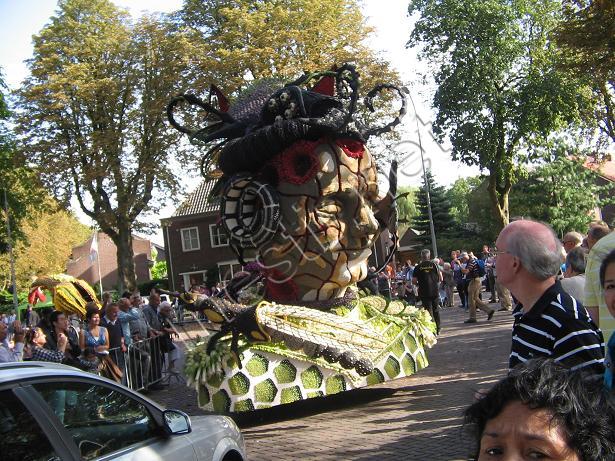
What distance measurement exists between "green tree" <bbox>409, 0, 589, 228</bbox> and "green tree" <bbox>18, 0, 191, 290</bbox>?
10.9 metres

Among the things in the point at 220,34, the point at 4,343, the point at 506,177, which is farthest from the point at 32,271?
the point at 4,343

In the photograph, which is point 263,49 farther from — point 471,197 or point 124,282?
point 471,197

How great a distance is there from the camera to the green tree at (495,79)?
23266 mm

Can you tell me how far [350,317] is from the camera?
9.13 meters

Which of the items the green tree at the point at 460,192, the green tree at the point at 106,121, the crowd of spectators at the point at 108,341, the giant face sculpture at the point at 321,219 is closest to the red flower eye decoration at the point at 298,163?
the giant face sculpture at the point at 321,219

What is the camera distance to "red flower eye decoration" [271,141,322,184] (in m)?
8.68

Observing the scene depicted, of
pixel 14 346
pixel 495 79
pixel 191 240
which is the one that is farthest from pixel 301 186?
pixel 191 240

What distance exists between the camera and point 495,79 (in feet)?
77.7

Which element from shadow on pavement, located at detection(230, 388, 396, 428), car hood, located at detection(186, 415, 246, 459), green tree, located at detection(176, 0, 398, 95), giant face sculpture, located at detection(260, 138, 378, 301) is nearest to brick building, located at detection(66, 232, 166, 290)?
green tree, located at detection(176, 0, 398, 95)

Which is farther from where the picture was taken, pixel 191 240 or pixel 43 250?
pixel 43 250

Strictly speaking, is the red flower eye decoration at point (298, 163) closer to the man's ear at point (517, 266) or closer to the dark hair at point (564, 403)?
the man's ear at point (517, 266)

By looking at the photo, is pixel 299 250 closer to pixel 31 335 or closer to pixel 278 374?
pixel 278 374

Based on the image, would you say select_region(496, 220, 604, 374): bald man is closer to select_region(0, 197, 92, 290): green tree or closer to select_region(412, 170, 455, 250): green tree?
select_region(412, 170, 455, 250): green tree

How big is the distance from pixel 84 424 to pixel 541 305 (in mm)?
2387
